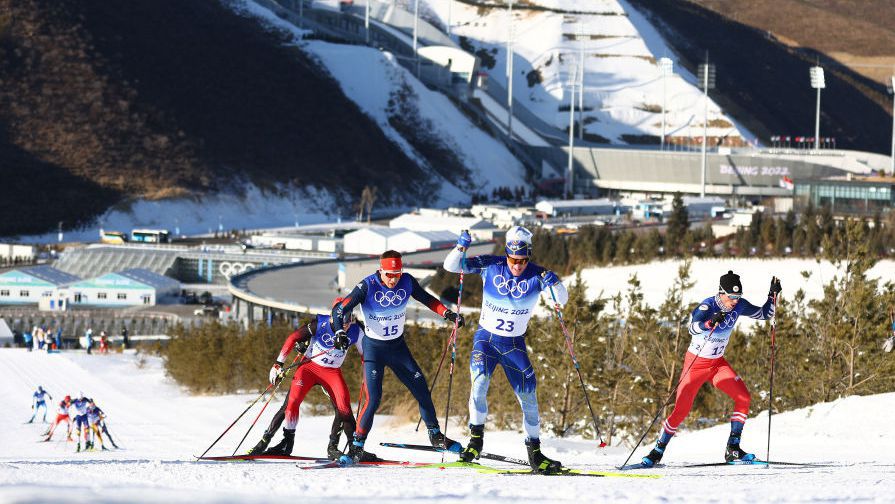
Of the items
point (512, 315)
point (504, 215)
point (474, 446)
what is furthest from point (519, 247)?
point (504, 215)

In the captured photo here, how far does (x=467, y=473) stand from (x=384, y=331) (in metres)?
2.16

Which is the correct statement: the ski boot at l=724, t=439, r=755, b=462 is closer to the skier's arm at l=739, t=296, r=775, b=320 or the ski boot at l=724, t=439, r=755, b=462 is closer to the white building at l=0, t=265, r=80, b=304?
the skier's arm at l=739, t=296, r=775, b=320

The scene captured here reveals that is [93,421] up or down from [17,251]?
down

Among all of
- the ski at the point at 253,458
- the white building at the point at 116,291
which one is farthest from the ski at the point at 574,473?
the white building at the point at 116,291

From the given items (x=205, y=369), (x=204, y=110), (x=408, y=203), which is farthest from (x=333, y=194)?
(x=205, y=369)

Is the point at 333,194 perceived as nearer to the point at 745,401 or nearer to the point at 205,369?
the point at 205,369

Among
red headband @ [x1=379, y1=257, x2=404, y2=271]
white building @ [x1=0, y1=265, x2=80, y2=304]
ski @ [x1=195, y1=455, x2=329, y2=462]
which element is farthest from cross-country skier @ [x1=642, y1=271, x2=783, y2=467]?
white building @ [x1=0, y1=265, x2=80, y2=304]

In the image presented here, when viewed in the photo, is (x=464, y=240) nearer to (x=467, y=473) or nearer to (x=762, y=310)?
(x=467, y=473)

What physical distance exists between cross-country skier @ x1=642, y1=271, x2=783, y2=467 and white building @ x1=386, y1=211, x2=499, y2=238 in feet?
→ 224

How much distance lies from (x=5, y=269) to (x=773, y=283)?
66.6 m

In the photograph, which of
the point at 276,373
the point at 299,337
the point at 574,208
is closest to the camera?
the point at 276,373

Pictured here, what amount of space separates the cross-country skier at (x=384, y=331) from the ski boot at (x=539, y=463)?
1.38 meters

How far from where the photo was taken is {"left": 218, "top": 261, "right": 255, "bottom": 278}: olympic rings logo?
7538 cm

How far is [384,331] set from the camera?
50.0ft
